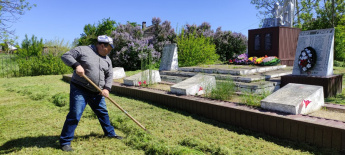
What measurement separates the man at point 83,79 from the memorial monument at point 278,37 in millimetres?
9949

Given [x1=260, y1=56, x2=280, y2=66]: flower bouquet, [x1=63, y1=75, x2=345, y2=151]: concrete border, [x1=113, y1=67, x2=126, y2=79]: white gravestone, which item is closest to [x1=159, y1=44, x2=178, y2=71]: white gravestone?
[x1=113, y1=67, x2=126, y2=79]: white gravestone

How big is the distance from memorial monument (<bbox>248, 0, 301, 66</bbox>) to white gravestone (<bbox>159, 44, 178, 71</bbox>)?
4.17 metres

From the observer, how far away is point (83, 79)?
350 cm

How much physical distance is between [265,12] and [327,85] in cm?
2978

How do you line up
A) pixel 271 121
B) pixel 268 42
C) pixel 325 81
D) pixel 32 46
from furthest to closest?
pixel 32 46, pixel 268 42, pixel 325 81, pixel 271 121

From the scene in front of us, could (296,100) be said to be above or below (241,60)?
below

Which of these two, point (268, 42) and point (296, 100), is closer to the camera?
point (296, 100)

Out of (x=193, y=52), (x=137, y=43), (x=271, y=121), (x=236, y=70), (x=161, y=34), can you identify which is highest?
(x=161, y=34)

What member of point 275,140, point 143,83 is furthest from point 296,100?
point 143,83

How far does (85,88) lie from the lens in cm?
362

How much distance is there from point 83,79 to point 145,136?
1.30 metres

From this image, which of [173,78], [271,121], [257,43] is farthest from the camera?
[257,43]

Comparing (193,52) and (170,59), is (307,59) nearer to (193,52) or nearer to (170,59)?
(170,59)

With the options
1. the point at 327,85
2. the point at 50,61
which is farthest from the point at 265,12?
the point at 327,85
